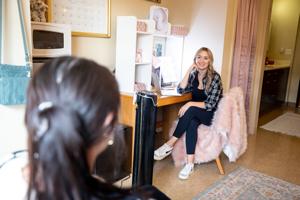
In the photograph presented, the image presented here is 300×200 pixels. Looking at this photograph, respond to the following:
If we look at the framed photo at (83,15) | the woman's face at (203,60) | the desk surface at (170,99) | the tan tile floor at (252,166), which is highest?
the framed photo at (83,15)

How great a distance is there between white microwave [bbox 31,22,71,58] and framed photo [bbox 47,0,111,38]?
0.23m

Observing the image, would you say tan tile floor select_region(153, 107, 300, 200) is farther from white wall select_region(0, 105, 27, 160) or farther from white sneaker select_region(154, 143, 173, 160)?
white wall select_region(0, 105, 27, 160)

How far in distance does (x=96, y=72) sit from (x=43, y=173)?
223 millimetres

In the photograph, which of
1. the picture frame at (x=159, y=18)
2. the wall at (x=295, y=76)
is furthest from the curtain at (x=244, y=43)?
the wall at (x=295, y=76)

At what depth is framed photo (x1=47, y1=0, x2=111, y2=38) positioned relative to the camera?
218cm

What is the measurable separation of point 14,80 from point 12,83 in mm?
18

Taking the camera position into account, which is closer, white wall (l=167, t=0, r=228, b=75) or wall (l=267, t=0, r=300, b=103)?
white wall (l=167, t=0, r=228, b=75)

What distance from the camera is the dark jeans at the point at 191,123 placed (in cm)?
257

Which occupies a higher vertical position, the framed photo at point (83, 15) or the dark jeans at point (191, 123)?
the framed photo at point (83, 15)

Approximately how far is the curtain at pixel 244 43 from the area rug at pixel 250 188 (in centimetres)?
122

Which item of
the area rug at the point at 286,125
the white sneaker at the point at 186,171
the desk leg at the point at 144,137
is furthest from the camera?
the area rug at the point at 286,125

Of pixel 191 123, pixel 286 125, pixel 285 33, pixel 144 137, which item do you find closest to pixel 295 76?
pixel 285 33

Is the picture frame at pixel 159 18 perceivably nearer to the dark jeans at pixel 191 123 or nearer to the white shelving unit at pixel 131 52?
the white shelving unit at pixel 131 52

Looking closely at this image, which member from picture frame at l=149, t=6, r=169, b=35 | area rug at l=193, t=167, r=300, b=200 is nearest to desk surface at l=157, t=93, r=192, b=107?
picture frame at l=149, t=6, r=169, b=35
